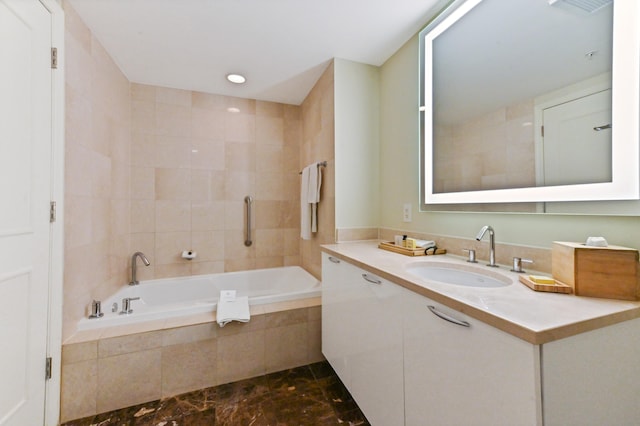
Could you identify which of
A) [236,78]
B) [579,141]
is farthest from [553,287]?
[236,78]

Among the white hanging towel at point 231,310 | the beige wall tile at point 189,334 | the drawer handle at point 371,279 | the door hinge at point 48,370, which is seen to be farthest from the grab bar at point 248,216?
the drawer handle at point 371,279

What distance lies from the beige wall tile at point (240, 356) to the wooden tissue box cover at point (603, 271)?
166 cm

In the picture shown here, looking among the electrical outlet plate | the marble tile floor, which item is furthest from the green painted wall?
the marble tile floor

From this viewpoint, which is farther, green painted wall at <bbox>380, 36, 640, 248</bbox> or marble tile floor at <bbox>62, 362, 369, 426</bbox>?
marble tile floor at <bbox>62, 362, 369, 426</bbox>

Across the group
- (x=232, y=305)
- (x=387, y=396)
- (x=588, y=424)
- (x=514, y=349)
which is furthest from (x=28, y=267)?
(x=588, y=424)

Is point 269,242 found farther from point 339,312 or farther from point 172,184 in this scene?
point 339,312

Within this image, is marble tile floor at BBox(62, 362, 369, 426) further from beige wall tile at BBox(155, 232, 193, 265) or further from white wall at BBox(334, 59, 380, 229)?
beige wall tile at BBox(155, 232, 193, 265)

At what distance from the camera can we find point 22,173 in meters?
1.16

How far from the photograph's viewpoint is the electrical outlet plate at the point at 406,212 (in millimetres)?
1725

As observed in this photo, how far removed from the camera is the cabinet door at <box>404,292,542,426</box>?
56 centimetres

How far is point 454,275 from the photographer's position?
3.94 ft

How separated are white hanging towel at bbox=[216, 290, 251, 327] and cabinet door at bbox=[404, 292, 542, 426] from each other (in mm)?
1116

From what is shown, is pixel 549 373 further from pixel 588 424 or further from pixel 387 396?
pixel 387 396

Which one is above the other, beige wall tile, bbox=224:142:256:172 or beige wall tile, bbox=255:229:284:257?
beige wall tile, bbox=224:142:256:172
